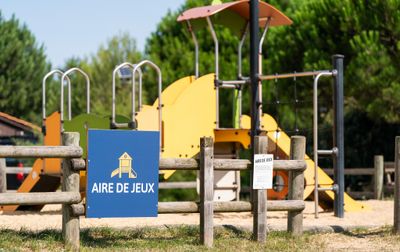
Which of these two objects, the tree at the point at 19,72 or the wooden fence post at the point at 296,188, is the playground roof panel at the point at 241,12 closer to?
the wooden fence post at the point at 296,188

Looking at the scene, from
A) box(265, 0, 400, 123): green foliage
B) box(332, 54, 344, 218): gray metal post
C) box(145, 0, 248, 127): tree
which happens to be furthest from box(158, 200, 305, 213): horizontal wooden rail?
box(145, 0, 248, 127): tree

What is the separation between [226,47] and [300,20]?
550 cm

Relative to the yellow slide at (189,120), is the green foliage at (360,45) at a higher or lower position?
higher

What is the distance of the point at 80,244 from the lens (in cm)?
1036

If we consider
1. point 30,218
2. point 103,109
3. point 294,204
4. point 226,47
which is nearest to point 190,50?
point 226,47

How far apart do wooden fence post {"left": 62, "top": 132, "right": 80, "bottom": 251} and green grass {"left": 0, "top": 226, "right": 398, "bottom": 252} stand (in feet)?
0.37

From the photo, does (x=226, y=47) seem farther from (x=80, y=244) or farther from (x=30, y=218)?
(x=80, y=244)

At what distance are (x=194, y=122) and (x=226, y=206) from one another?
4.46 metres

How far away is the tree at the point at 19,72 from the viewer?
45875 mm

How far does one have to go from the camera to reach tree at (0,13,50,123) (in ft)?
151

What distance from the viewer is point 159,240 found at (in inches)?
429

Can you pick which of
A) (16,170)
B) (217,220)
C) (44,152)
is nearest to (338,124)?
(217,220)

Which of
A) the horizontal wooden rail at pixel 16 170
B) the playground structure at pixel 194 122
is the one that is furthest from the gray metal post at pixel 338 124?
the horizontal wooden rail at pixel 16 170

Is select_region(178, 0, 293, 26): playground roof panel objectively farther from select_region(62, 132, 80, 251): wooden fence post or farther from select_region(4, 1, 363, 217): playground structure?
select_region(62, 132, 80, 251): wooden fence post
